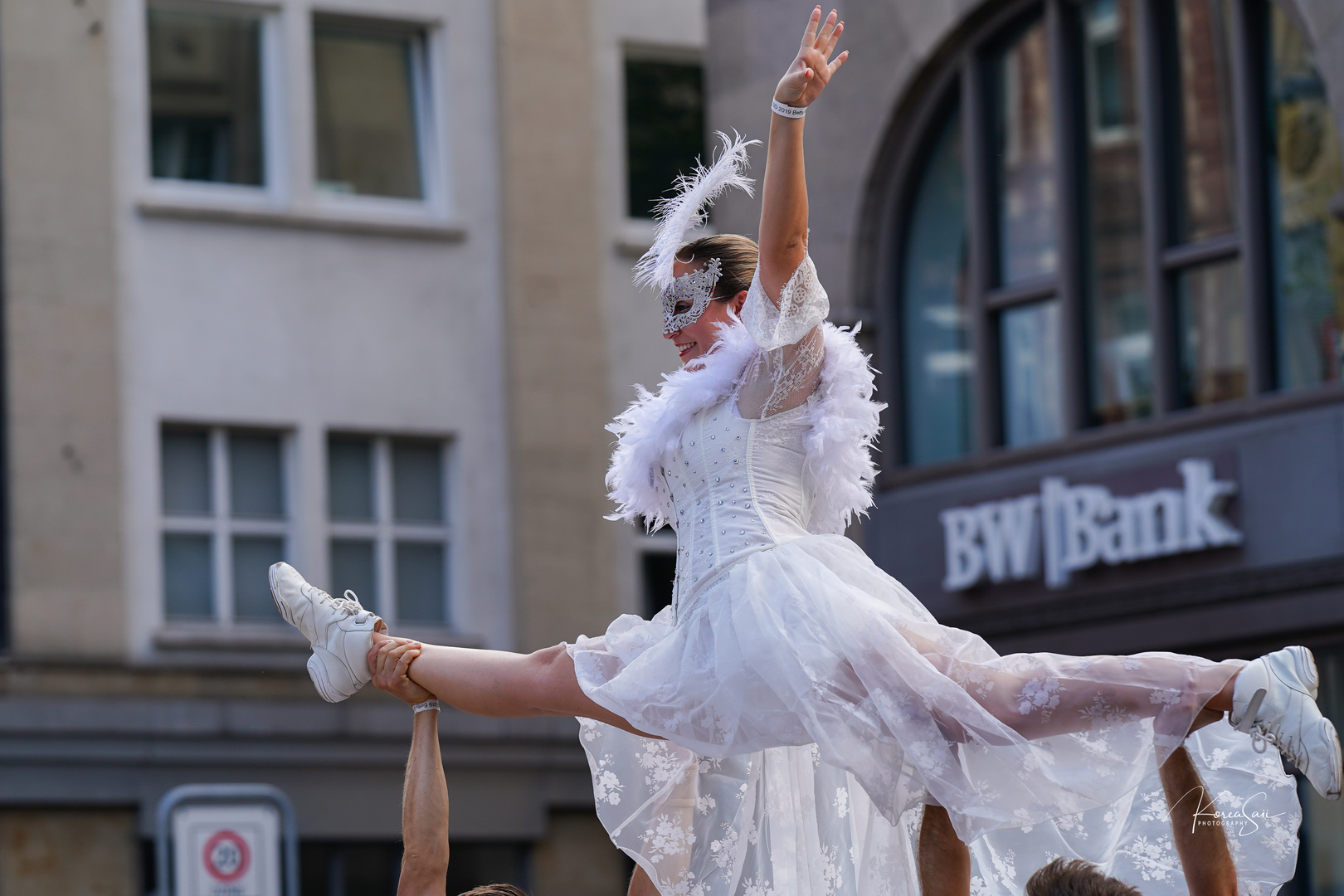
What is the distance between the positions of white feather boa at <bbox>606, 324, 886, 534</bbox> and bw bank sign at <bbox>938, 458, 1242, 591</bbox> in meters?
7.47

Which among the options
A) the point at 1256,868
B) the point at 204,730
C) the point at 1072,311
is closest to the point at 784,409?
the point at 1256,868

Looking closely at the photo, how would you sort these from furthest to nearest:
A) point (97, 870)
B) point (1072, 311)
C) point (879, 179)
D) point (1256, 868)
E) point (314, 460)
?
point (314, 460) → point (97, 870) → point (879, 179) → point (1072, 311) → point (1256, 868)

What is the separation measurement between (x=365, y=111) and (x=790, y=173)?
1527 centimetres

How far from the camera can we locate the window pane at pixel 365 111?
20.0 m

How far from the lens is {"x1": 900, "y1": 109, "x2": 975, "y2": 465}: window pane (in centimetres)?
1548

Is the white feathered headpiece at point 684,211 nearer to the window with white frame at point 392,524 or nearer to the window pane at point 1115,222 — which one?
the window pane at point 1115,222

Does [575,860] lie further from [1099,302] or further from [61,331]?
[1099,302]

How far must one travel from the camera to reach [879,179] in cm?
1584

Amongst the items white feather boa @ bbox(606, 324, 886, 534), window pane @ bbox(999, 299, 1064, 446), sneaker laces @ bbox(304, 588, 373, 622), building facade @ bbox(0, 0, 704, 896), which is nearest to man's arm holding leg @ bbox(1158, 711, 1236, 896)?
white feather boa @ bbox(606, 324, 886, 534)

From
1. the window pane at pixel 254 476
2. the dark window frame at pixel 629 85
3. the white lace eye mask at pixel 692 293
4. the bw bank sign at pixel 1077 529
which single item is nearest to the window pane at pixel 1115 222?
the bw bank sign at pixel 1077 529

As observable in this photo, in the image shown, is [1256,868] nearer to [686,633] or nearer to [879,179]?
[686,633]

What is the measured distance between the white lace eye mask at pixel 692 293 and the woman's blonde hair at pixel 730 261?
17 millimetres

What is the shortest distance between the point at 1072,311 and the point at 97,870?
30.9ft

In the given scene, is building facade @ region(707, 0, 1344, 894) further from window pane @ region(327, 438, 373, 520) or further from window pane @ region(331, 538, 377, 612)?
window pane @ region(331, 538, 377, 612)
